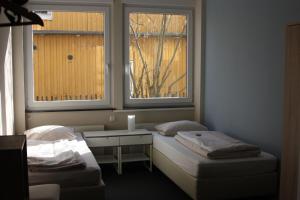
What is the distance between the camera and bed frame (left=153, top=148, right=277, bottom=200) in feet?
11.3

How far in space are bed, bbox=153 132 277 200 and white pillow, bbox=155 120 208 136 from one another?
0.94 metres

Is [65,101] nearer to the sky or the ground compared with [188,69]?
nearer to the ground

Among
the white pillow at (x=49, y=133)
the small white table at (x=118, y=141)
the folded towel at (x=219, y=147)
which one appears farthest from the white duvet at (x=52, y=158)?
the folded towel at (x=219, y=147)

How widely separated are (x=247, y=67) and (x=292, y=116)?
52.1 inches

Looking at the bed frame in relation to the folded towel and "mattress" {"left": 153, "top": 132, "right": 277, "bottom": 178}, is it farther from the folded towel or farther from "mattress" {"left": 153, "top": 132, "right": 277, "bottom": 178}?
the folded towel

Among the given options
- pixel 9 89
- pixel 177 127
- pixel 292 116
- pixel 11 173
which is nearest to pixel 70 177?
pixel 11 173

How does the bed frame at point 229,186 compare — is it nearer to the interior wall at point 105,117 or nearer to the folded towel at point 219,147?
the folded towel at point 219,147

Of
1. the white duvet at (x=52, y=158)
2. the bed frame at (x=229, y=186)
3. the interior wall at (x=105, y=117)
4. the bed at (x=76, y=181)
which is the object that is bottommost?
the bed frame at (x=229, y=186)

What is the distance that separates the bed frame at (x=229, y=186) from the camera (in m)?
3.44

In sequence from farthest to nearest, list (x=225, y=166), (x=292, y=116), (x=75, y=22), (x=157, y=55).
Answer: (x=157, y=55) → (x=75, y=22) → (x=225, y=166) → (x=292, y=116)

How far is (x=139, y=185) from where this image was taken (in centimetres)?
429

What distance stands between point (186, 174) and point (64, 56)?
7.60 ft

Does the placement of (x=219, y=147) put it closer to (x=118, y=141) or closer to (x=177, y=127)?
(x=177, y=127)

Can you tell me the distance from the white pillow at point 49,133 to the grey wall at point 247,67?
1829mm
